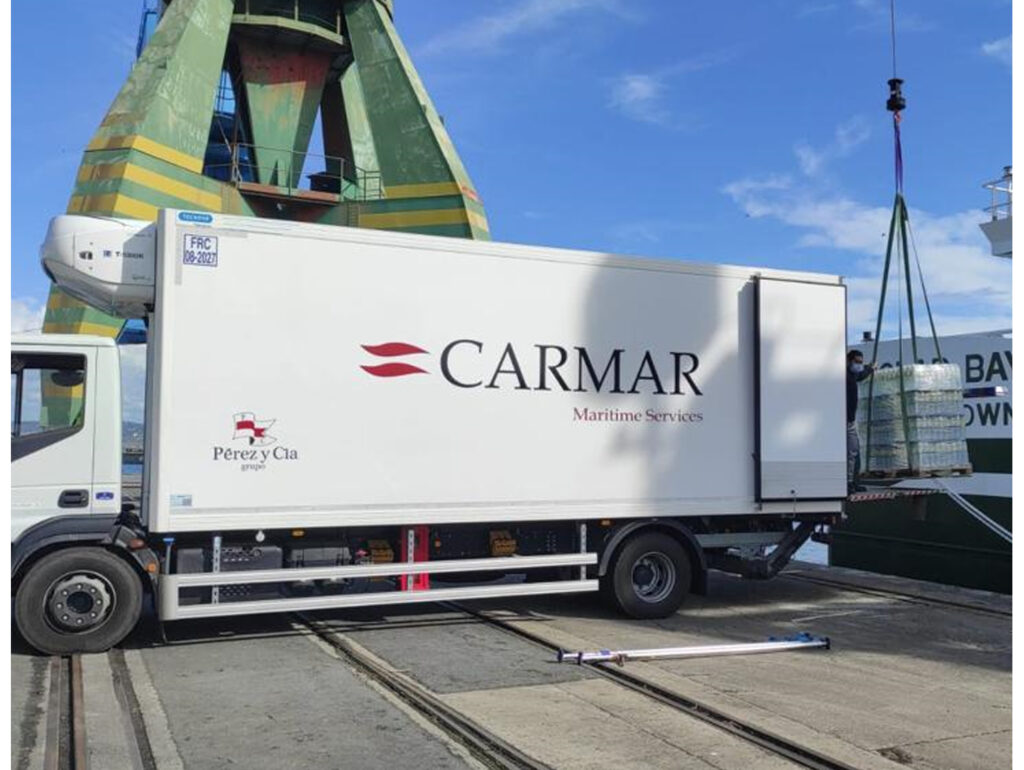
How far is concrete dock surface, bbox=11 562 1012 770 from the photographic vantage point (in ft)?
17.1

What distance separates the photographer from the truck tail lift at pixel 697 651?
287 inches

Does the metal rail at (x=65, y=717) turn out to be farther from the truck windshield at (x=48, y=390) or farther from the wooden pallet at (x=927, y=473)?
the wooden pallet at (x=927, y=473)

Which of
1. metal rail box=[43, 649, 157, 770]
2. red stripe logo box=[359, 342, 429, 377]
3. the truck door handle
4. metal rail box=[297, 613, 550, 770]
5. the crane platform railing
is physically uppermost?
the crane platform railing

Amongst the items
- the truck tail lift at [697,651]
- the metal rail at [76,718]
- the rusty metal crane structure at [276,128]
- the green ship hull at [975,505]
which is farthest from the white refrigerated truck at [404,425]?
the rusty metal crane structure at [276,128]

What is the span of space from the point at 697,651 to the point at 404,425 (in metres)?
3.12

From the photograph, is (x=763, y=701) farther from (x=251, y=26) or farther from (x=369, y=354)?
(x=251, y=26)

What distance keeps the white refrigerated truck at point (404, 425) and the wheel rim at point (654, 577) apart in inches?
0.8

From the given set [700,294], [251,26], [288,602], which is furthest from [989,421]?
[251,26]

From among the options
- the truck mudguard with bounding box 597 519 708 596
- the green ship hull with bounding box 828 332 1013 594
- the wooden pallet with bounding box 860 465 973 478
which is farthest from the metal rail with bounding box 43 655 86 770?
the green ship hull with bounding box 828 332 1013 594

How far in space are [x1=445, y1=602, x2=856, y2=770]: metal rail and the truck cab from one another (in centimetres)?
394

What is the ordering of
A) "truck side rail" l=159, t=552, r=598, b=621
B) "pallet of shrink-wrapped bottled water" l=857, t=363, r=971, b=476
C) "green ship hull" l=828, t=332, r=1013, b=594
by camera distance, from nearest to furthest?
"truck side rail" l=159, t=552, r=598, b=621 < "pallet of shrink-wrapped bottled water" l=857, t=363, r=971, b=476 < "green ship hull" l=828, t=332, r=1013, b=594

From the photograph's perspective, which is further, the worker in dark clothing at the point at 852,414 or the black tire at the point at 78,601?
the worker in dark clothing at the point at 852,414

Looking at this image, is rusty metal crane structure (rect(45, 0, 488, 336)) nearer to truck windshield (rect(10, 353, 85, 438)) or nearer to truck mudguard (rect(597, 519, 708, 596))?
truck windshield (rect(10, 353, 85, 438))

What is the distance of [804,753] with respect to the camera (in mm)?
5133
